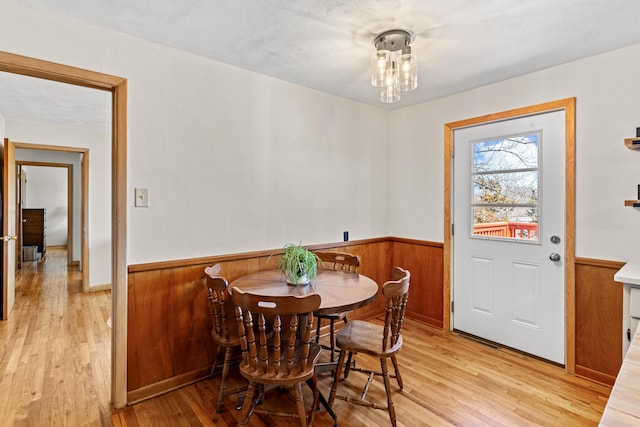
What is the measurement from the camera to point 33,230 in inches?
296

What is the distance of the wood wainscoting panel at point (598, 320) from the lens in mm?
2248

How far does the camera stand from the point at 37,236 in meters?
7.52

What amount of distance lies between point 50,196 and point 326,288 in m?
9.76

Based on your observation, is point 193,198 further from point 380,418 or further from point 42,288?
point 42,288

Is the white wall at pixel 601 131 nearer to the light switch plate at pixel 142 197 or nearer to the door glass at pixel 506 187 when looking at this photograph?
the door glass at pixel 506 187

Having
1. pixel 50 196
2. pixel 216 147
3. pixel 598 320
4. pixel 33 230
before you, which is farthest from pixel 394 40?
pixel 50 196

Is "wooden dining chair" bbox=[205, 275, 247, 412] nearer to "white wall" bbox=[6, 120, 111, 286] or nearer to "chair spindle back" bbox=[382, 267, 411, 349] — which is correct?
"chair spindle back" bbox=[382, 267, 411, 349]

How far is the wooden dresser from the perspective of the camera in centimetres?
745

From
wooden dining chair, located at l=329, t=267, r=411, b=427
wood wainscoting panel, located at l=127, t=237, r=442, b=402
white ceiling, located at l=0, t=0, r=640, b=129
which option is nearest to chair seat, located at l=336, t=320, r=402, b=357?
wooden dining chair, located at l=329, t=267, r=411, b=427

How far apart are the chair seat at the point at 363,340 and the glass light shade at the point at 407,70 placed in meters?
1.59

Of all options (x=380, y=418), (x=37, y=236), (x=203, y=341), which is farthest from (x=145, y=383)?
(x=37, y=236)

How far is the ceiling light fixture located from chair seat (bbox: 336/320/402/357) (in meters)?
1.56

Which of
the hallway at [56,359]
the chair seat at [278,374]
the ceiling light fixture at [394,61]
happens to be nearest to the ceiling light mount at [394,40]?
the ceiling light fixture at [394,61]

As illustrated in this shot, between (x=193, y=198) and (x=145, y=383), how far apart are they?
4.14 feet
